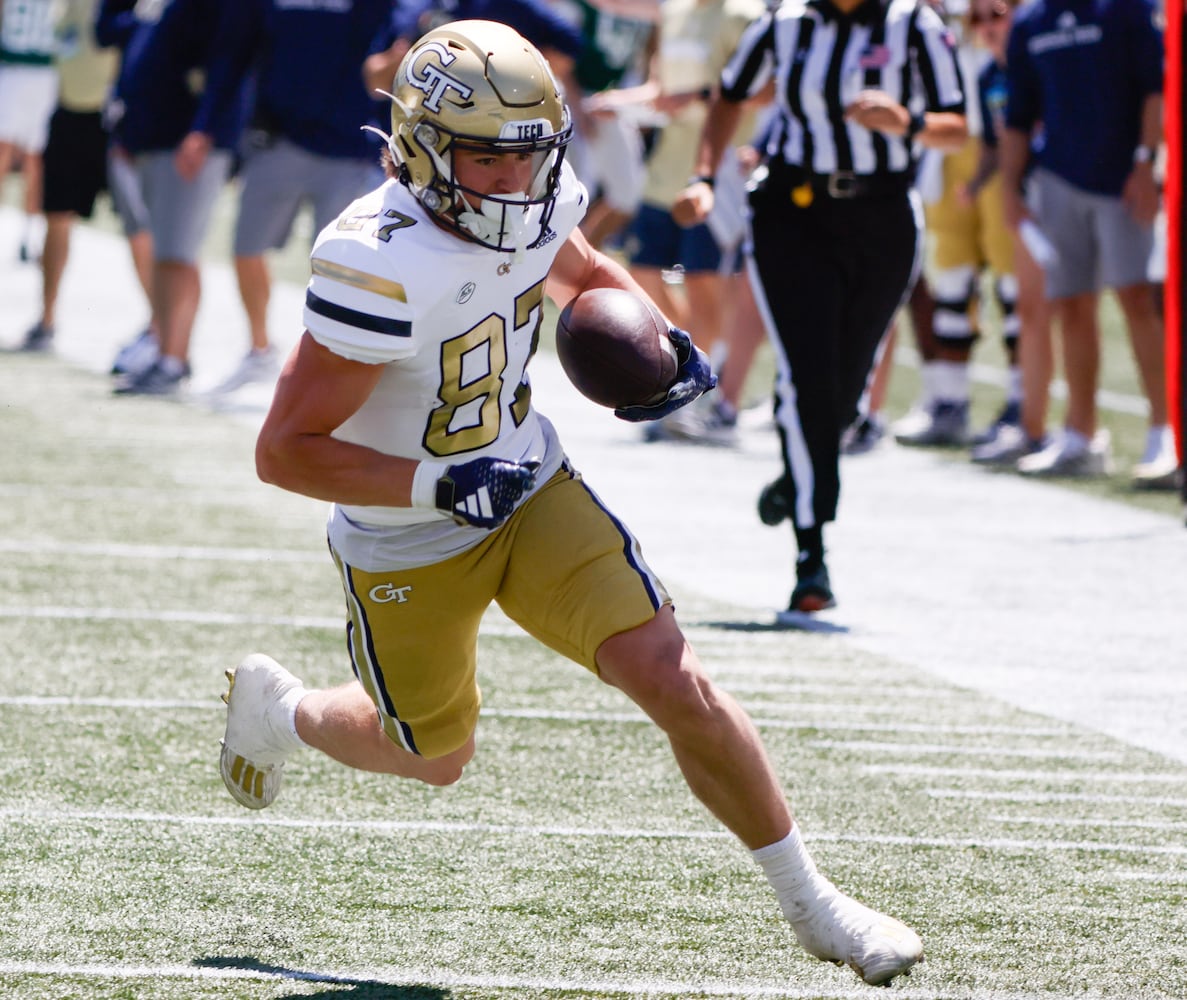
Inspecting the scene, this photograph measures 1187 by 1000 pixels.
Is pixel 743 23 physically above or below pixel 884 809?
above

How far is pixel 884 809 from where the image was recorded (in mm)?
4434

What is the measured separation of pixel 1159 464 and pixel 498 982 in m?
5.95

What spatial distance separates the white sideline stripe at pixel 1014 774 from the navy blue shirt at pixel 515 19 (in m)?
5.60

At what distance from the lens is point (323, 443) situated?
3.36m

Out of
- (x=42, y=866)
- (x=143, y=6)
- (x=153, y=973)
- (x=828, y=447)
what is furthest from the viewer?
(x=143, y=6)

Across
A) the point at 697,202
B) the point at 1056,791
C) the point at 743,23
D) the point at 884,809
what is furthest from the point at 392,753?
the point at 743,23

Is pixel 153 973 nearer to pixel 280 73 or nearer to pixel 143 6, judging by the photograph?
pixel 280 73

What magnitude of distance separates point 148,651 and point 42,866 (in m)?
1.82

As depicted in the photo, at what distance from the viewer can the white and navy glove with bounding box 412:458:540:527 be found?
325cm

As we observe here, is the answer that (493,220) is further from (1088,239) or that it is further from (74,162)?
(74,162)

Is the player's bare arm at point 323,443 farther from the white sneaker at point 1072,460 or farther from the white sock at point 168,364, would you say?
the white sock at point 168,364

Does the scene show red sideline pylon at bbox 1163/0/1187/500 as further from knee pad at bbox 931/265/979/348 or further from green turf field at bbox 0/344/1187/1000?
green turf field at bbox 0/344/1187/1000

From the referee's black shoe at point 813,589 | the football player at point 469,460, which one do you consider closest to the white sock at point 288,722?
the football player at point 469,460

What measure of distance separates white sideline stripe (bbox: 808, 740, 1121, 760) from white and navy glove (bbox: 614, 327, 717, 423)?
1.35m
